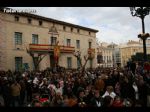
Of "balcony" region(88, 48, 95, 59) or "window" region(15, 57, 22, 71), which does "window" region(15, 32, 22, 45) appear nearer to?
"window" region(15, 57, 22, 71)

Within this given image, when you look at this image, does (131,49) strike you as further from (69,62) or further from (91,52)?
(69,62)

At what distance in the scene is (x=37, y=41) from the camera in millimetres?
31031

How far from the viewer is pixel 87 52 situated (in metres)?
39.7

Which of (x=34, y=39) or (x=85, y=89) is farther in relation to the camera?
(x=34, y=39)

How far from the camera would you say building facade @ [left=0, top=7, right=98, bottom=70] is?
1031 inches

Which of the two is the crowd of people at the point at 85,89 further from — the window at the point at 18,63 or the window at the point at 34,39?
the window at the point at 34,39

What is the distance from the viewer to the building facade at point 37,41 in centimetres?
2619

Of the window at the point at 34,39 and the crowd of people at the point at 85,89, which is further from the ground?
the window at the point at 34,39

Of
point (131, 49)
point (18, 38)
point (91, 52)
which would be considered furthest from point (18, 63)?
point (131, 49)

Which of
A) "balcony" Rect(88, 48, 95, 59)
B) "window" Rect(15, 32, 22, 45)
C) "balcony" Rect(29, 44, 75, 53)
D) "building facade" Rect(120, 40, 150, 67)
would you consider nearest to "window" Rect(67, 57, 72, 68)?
"balcony" Rect(29, 44, 75, 53)

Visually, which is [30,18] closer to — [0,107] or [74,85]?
[74,85]

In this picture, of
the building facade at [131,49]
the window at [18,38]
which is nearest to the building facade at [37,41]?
the window at [18,38]
